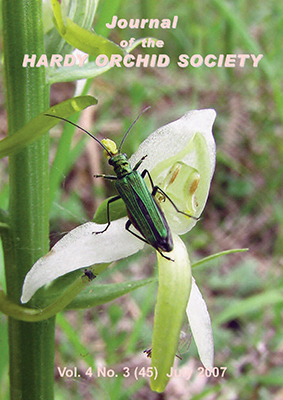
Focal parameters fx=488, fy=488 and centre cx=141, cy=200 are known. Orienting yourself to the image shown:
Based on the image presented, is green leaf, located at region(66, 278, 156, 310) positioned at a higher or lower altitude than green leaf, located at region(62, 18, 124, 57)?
lower

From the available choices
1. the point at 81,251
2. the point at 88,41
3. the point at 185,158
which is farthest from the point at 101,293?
the point at 88,41

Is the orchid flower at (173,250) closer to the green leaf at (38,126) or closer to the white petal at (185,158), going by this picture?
the white petal at (185,158)

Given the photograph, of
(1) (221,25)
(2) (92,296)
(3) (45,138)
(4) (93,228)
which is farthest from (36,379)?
(1) (221,25)

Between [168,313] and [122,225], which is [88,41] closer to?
[122,225]

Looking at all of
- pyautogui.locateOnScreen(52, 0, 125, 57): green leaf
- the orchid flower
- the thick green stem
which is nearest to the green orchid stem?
the orchid flower

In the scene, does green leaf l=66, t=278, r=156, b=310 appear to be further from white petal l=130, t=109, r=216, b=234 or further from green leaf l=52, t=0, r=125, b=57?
green leaf l=52, t=0, r=125, b=57

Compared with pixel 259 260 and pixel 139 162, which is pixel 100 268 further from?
pixel 259 260

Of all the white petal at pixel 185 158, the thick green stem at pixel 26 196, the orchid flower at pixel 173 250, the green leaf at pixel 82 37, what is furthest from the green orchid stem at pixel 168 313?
the green leaf at pixel 82 37
